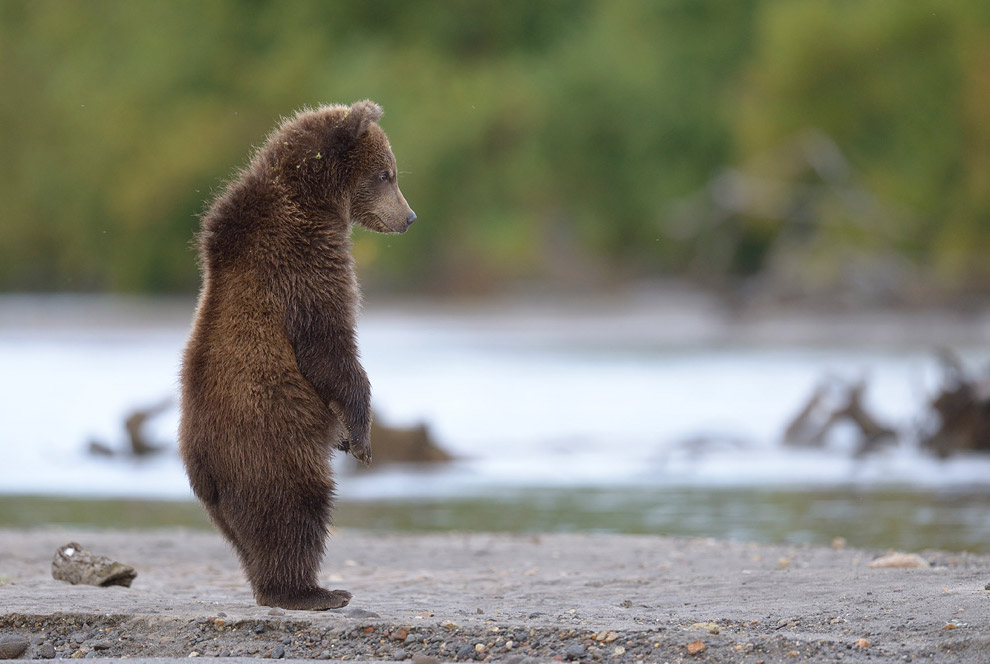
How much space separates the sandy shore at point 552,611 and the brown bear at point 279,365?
32 cm

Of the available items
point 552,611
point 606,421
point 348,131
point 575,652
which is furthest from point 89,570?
point 606,421

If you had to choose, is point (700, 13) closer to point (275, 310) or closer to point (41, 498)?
point (41, 498)

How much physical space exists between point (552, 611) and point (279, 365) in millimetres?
1480

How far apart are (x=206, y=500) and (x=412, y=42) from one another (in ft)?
197

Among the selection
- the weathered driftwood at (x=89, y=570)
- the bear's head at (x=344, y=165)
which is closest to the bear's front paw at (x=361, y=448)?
the bear's head at (x=344, y=165)

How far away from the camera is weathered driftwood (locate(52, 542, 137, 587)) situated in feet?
23.7

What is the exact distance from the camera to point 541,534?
32.6 feet

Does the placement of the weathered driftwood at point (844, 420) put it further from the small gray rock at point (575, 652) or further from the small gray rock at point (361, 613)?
the small gray rock at point (575, 652)

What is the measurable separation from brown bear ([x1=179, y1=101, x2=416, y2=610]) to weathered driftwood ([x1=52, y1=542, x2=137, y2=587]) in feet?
3.91

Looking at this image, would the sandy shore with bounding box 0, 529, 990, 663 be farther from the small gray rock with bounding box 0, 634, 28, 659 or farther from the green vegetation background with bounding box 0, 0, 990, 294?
the green vegetation background with bounding box 0, 0, 990, 294

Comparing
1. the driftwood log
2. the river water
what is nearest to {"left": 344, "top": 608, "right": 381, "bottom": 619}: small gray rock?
the river water

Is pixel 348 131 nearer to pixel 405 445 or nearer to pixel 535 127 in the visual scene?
pixel 405 445

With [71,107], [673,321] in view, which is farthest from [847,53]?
[71,107]

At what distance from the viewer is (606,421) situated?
1944cm
